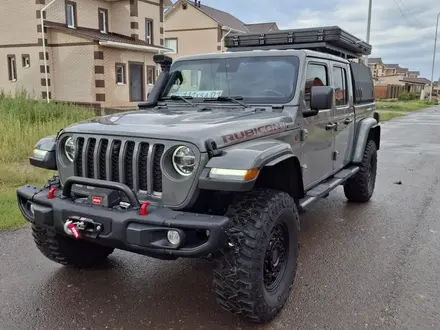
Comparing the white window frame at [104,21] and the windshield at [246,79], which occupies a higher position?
the white window frame at [104,21]

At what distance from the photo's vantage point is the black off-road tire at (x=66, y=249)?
3.52m

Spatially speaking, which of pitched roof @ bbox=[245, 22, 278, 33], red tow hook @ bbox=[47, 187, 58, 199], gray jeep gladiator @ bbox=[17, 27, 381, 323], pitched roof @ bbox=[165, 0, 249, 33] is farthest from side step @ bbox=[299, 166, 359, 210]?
pitched roof @ bbox=[245, 22, 278, 33]

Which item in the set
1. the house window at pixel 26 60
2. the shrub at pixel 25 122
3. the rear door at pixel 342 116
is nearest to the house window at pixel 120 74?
the house window at pixel 26 60

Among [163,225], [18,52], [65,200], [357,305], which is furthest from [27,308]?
[18,52]

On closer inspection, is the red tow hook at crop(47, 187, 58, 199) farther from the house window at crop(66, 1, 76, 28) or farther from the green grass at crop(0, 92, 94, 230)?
the house window at crop(66, 1, 76, 28)

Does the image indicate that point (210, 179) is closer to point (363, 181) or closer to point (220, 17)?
point (363, 181)

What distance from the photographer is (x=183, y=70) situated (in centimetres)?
455

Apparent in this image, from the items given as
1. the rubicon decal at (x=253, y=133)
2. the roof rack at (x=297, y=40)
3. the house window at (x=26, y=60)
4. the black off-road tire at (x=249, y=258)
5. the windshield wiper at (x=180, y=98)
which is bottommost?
the black off-road tire at (x=249, y=258)

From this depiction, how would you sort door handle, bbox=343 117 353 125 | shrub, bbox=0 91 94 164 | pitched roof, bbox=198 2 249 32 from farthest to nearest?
pitched roof, bbox=198 2 249 32 → shrub, bbox=0 91 94 164 → door handle, bbox=343 117 353 125

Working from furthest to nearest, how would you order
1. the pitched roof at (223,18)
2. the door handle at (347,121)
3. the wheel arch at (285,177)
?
1. the pitched roof at (223,18)
2. the door handle at (347,121)
3. the wheel arch at (285,177)

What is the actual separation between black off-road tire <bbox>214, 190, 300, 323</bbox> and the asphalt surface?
0.75ft

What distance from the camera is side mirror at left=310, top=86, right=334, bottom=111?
3682mm

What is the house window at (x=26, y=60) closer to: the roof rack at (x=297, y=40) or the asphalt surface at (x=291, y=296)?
the roof rack at (x=297, y=40)

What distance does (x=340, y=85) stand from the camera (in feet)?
16.8
